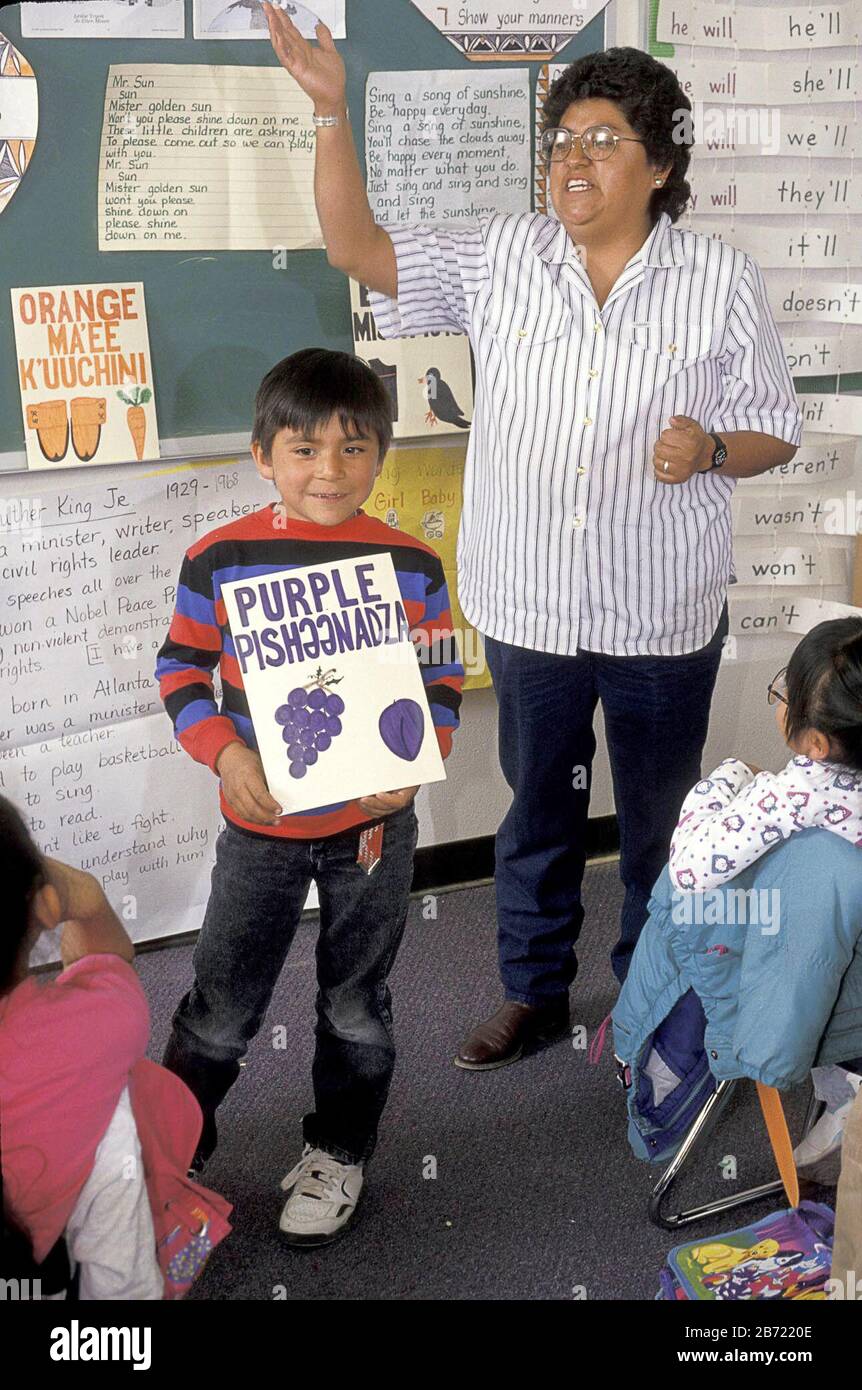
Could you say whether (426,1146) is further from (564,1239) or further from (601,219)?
(601,219)

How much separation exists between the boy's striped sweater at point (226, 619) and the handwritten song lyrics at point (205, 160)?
0.92 metres

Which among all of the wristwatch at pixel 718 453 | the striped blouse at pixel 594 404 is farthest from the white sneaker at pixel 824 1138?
the wristwatch at pixel 718 453

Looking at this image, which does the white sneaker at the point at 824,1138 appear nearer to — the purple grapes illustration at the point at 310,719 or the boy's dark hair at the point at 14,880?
the purple grapes illustration at the point at 310,719

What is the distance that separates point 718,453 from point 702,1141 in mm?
1017

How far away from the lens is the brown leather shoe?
2.41m

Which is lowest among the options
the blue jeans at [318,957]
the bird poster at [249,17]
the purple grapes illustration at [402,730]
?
the blue jeans at [318,957]

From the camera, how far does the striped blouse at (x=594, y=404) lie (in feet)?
6.76

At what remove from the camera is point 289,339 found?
2.60m

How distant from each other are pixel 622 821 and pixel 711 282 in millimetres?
896

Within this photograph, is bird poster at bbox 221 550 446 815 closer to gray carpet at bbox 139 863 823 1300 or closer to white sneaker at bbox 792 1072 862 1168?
gray carpet at bbox 139 863 823 1300

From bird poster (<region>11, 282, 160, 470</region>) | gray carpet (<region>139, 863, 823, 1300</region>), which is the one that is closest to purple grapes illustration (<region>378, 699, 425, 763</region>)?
gray carpet (<region>139, 863, 823, 1300</region>)

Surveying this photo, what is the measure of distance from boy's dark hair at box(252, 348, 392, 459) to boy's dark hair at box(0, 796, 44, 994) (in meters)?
0.62

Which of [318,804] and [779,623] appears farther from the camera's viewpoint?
[779,623]
